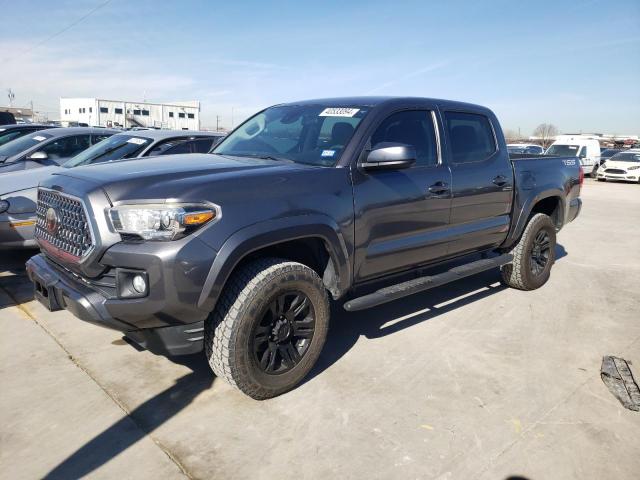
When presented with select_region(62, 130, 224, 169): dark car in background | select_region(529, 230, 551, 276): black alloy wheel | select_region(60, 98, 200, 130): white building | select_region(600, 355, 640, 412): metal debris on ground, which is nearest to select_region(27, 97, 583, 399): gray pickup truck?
select_region(529, 230, 551, 276): black alloy wheel

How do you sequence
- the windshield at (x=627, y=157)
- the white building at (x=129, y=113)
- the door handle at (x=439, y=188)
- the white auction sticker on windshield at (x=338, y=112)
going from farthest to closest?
the white building at (x=129, y=113), the windshield at (x=627, y=157), the door handle at (x=439, y=188), the white auction sticker on windshield at (x=338, y=112)

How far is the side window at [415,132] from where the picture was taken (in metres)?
3.76

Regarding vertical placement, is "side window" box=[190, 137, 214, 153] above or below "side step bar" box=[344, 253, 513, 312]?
above

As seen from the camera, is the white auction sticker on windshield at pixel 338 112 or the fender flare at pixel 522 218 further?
the fender flare at pixel 522 218

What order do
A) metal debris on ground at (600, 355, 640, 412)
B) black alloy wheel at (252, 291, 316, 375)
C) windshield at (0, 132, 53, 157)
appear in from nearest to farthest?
black alloy wheel at (252, 291, 316, 375), metal debris on ground at (600, 355, 640, 412), windshield at (0, 132, 53, 157)

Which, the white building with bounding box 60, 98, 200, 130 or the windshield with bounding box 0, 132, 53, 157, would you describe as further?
the white building with bounding box 60, 98, 200, 130

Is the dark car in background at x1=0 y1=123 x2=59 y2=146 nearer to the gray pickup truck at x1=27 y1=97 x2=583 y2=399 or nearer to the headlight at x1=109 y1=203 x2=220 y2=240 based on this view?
the gray pickup truck at x1=27 y1=97 x2=583 y2=399

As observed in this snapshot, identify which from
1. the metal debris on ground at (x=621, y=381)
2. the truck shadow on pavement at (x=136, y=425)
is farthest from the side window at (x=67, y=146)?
the metal debris on ground at (x=621, y=381)

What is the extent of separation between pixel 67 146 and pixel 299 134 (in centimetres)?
484

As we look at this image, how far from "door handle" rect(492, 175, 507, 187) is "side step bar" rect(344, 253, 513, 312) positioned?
28.4 inches

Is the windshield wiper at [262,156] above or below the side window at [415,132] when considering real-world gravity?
below

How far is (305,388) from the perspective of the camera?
3260 millimetres

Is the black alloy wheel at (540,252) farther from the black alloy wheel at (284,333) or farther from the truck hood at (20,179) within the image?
the truck hood at (20,179)

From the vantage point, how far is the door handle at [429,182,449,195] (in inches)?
153
